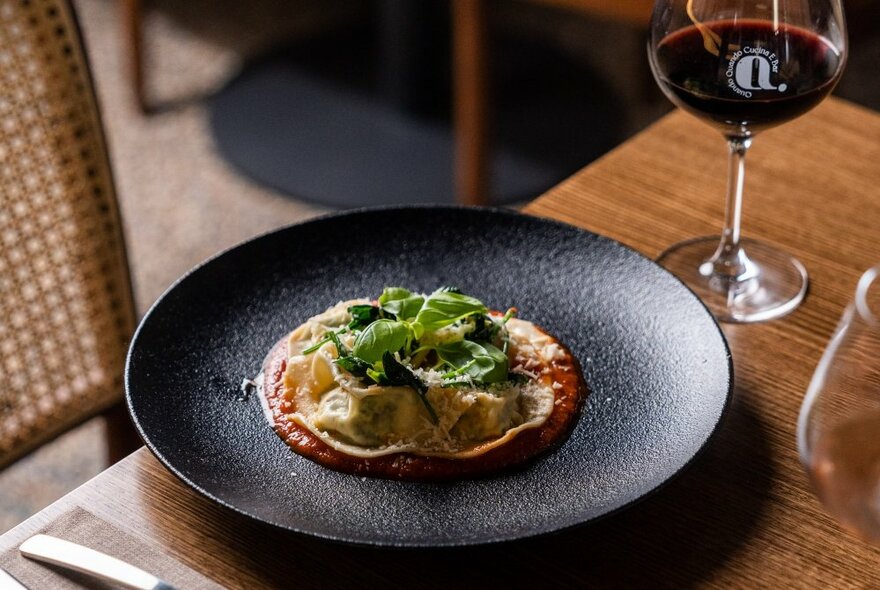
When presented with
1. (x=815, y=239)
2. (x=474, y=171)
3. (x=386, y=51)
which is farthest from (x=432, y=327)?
(x=386, y=51)

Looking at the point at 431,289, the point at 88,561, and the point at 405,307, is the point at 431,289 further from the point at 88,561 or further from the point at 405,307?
the point at 88,561

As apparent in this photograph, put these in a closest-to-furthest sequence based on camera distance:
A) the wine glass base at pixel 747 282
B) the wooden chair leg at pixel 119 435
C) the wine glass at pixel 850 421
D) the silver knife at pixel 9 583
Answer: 1. the wine glass at pixel 850 421
2. the silver knife at pixel 9 583
3. the wine glass base at pixel 747 282
4. the wooden chair leg at pixel 119 435

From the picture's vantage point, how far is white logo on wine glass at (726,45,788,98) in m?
0.86

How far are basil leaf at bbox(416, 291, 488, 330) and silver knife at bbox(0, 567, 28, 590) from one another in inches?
12.4

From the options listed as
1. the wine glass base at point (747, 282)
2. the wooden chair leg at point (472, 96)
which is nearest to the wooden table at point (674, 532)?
the wine glass base at point (747, 282)

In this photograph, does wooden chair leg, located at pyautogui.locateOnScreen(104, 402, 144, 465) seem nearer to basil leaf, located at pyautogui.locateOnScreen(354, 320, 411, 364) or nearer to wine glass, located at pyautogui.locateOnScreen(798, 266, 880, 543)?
basil leaf, located at pyautogui.locateOnScreen(354, 320, 411, 364)

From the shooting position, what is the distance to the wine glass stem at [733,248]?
3.21 ft

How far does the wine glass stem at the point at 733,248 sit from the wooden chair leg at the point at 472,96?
1420 mm

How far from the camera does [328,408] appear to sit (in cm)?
78

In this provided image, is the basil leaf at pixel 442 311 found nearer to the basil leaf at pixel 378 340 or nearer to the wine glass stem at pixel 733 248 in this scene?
the basil leaf at pixel 378 340

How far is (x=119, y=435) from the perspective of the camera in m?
1.43

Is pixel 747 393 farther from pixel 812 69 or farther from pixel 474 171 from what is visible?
pixel 474 171

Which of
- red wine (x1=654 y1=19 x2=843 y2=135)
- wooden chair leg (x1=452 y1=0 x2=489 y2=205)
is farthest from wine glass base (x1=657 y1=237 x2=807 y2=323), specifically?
wooden chair leg (x1=452 y1=0 x2=489 y2=205)

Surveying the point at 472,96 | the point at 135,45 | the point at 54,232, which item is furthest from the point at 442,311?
the point at 135,45
